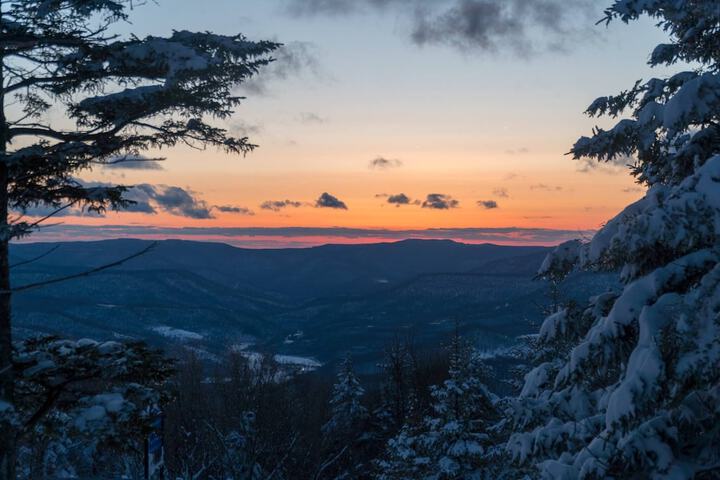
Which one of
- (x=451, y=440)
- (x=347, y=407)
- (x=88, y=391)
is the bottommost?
(x=347, y=407)

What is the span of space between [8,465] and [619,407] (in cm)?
786

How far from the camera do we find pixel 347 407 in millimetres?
47938

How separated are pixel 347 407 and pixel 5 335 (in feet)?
132

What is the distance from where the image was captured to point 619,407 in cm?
614

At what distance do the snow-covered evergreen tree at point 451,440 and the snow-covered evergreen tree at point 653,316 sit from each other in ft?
43.9

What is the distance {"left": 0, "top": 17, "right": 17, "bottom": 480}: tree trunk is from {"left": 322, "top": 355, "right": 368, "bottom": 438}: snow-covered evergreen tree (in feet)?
124

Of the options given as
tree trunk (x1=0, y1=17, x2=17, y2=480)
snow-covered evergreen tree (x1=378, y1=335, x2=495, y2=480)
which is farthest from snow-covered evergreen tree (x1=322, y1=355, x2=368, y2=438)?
tree trunk (x1=0, y1=17, x2=17, y2=480)

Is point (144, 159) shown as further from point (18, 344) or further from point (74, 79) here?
point (18, 344)

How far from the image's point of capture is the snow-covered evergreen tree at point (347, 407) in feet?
153

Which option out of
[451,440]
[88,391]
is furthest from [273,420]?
[88,391]

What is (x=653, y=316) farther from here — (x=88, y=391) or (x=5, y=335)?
(x=5, y=335)

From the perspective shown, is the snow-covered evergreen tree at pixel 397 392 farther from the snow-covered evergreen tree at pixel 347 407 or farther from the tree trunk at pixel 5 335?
the tree trunk at pixel 5 335

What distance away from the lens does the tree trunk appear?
28.4ft

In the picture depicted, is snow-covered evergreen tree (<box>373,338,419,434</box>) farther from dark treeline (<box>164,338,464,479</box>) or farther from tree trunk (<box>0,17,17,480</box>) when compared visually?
tree trunk (<box>0,17,17,480</box>)
